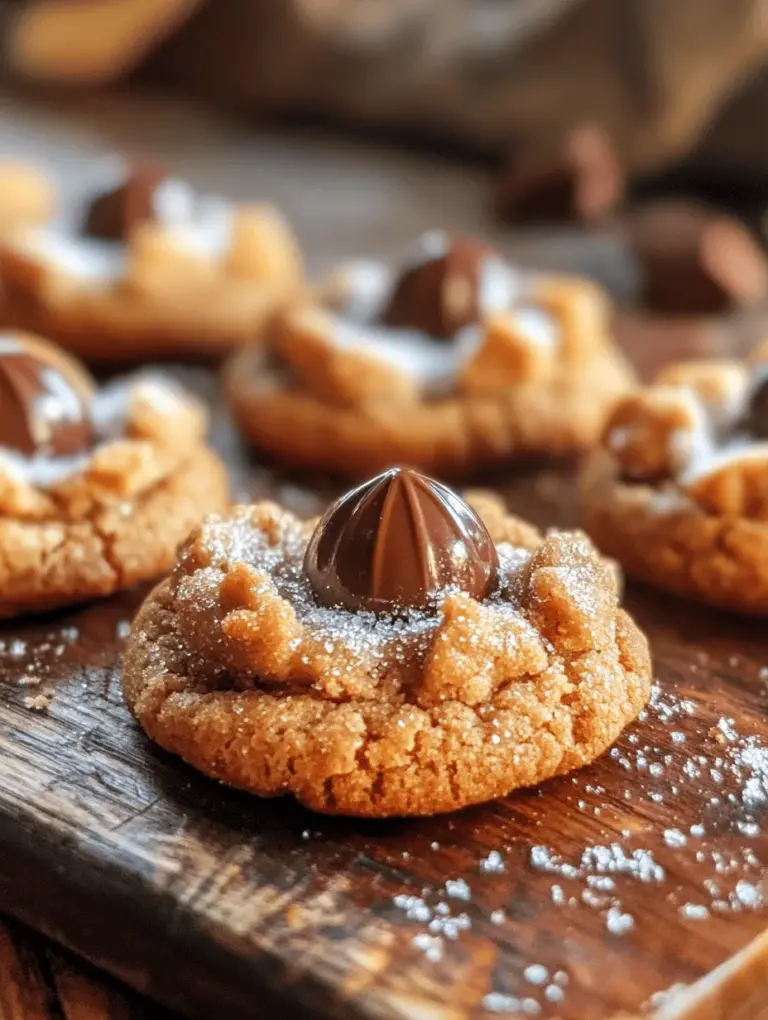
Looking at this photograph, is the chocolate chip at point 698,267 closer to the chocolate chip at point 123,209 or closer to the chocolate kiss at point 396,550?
the chocolate chip at point 123,209

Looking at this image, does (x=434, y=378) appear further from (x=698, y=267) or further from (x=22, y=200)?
(x=22, y=200)

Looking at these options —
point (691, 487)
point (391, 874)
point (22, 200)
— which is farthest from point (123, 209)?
point (391, 874)

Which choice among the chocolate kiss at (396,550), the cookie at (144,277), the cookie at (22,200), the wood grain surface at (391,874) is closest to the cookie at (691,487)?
the wood grain surface at (391,874)

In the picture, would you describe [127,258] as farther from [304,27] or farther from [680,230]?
[304,27]

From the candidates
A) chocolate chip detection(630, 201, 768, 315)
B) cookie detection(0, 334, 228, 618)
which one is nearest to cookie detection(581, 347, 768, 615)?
cookie detection(0, 334, 228, 618)

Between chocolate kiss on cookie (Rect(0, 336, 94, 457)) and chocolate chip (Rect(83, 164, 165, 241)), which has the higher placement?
chocolate chip (Rect(83, 164, 165, 241))

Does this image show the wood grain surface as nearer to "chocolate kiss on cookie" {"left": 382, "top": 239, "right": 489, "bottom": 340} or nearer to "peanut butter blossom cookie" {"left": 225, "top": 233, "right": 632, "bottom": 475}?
"peanut butter blossom cookie" {"left": 225, "top": 233, "right": 632, "bottom": 475}
